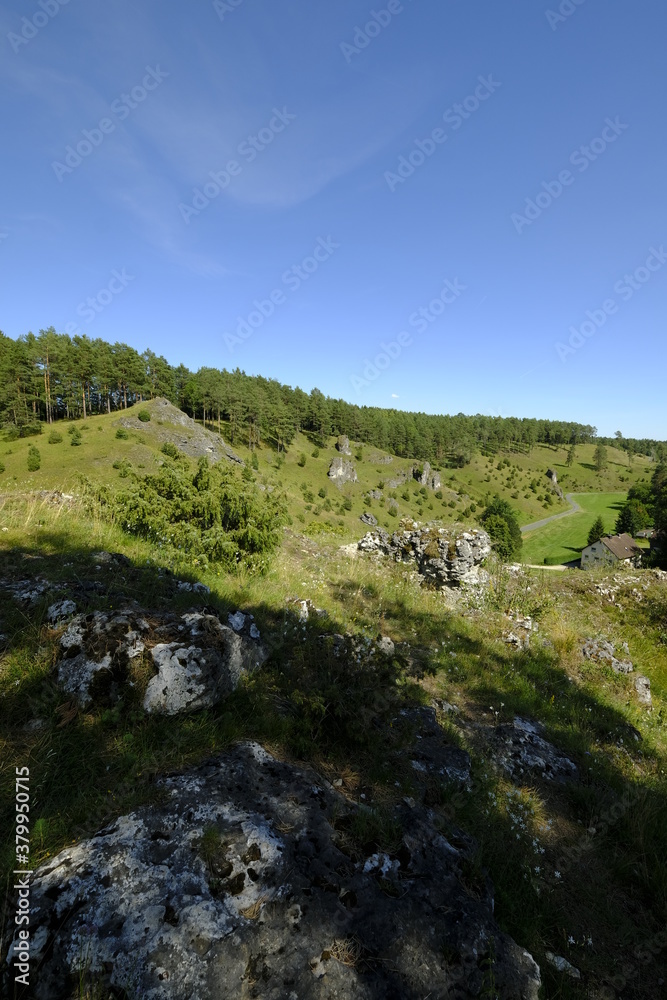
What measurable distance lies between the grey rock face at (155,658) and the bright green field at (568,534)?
84.3 m

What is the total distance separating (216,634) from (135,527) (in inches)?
228

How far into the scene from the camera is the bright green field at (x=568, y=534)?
84.5 m

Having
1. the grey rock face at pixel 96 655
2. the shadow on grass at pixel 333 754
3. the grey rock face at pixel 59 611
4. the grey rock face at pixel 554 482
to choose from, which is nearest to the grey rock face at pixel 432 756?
the shadow on grass at pixel 333 754

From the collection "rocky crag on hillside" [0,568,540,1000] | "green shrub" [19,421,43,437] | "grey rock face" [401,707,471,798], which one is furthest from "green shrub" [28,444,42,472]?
"grey rock face" [401,707,471,798]

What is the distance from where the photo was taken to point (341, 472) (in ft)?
363

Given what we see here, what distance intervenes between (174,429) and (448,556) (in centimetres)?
7194

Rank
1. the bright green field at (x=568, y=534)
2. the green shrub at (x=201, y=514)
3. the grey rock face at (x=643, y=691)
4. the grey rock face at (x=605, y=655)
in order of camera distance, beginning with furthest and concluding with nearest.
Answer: the bright green field at (x=568, y=534) → the grey rock face at (x=605, y=655) → the green shrub at (x=201, y=514) → the grey rock face at (x=643, y=691)

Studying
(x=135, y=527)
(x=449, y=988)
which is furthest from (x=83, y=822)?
(x=135, y=527)

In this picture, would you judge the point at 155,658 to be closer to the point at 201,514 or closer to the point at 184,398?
the point at 201,514

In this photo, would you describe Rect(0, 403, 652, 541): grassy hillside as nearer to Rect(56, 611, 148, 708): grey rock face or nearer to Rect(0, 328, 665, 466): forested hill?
Rect(0, 328, 665, 466): forested hill

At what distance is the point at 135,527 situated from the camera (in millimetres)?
9672

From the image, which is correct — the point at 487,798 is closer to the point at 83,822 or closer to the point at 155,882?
the point at 155,882

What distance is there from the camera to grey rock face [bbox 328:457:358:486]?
109 meters

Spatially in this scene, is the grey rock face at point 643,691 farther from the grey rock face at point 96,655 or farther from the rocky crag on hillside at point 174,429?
the rocky crag on hillside at point 174,429
